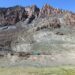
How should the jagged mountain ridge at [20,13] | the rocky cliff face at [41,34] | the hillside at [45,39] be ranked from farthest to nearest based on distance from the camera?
1. the jagged mountain ridge at [20,13]
2. the rocky cliff face at [41,34]
3. the hillside at [45,39]

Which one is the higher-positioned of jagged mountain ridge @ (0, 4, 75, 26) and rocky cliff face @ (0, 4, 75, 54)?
jagged mountain ridge @ (0, 4, 75, 26)

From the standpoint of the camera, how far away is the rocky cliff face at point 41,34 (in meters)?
95.4

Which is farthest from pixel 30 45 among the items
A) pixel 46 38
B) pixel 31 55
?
pixel 31 55

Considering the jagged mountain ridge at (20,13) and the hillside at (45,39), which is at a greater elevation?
the jagged mountain ridge at (20,13)

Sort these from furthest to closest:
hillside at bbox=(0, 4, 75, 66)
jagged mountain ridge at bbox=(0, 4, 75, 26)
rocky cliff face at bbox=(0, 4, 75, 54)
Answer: jagged mountain ridge at bbox=(0, 4, 75, 26), rocky cliff face at bbox=(0, 4, 75, 54), hillside at bbox=(0, 4, 75, 66)

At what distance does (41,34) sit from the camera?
109 metres

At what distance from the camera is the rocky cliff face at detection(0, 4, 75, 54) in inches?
3757

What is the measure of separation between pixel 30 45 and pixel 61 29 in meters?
20.0

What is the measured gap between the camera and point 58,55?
267 ft

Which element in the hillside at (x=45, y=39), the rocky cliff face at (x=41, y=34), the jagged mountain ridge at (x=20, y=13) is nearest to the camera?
the hillside at (x=45, y=39)

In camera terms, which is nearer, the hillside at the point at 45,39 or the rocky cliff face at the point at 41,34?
the hillside at the point at 45,39

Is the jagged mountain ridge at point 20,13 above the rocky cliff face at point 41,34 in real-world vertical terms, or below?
above

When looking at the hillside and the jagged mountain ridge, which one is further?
the jagged mountain ridge

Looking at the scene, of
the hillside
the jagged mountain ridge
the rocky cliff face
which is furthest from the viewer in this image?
the jagged mountain ridge
